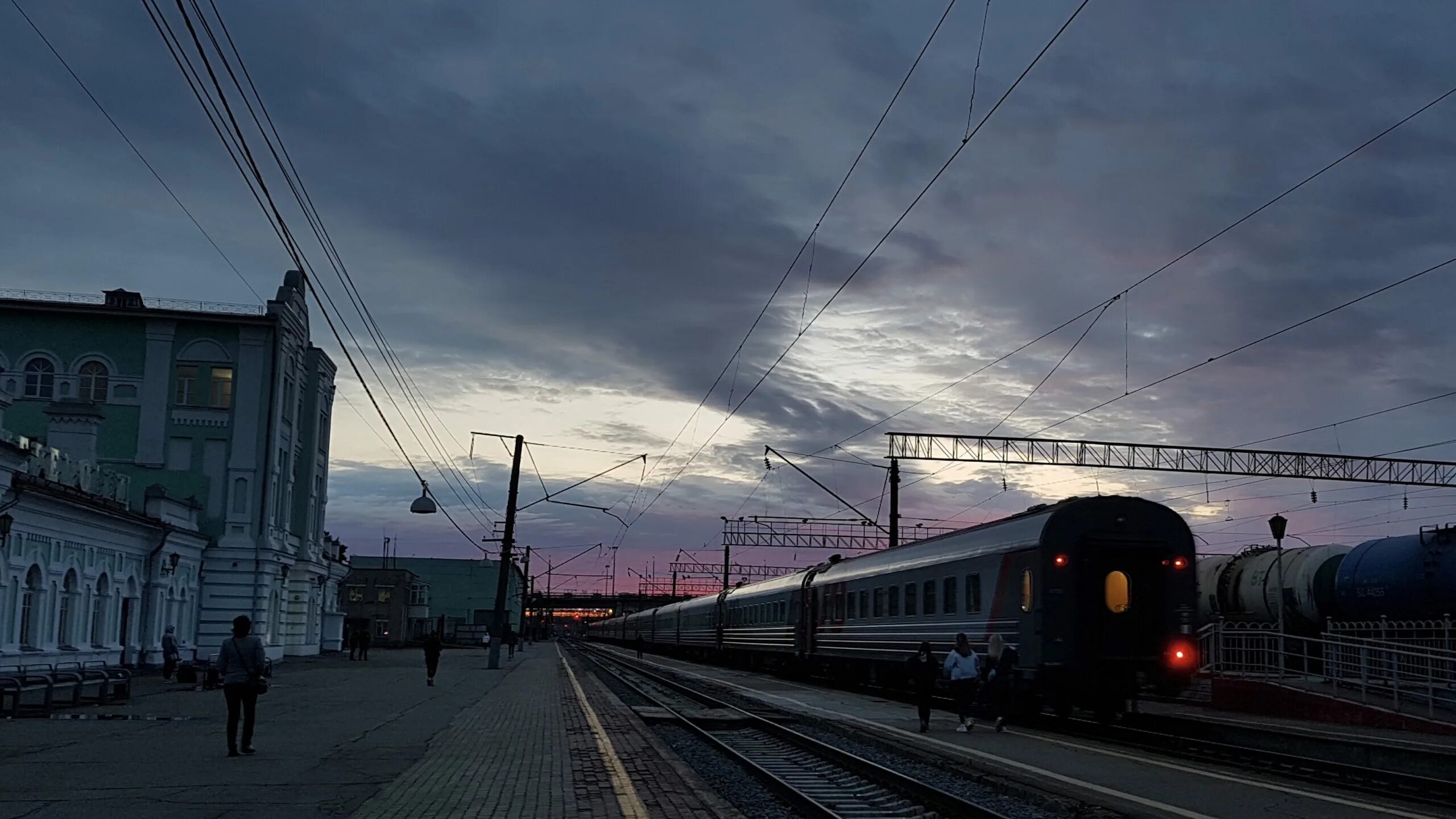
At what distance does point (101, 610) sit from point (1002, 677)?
24221 millimetres

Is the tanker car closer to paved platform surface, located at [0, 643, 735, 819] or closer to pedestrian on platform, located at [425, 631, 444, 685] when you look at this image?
paved platform surface, located at [0, 643, 735, 819]

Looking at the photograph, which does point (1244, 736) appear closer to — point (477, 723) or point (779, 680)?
point (477, 723)

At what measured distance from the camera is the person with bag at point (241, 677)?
1404 centimetres

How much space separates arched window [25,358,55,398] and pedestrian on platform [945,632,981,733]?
34.8m

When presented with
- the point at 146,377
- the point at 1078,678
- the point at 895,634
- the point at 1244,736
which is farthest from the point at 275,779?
the point at 146,377

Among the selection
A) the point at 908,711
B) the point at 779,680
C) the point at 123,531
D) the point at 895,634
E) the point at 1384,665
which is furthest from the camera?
the point at 779,680

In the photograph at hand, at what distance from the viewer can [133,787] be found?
11.5 m

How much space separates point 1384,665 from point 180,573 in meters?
33.1

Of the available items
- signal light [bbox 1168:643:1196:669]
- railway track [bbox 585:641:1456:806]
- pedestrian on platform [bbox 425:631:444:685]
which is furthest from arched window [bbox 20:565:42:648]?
signal light [bbox 1168:643:1196:669]

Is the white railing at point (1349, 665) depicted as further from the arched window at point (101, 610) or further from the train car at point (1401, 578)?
the arched window at point (101, 610)

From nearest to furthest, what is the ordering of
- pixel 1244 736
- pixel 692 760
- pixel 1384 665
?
pixel 692 760 → pixel 1244 736 → pixel 1384 665

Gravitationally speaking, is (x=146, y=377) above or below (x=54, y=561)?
above

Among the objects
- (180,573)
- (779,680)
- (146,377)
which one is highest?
(146,377)

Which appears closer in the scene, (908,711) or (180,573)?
(908,711)
